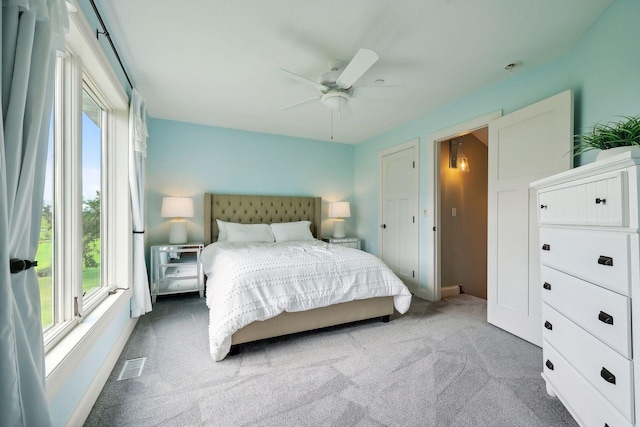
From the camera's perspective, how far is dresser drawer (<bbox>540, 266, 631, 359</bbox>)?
1.06 m

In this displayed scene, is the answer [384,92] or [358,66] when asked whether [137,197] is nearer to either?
[358,66]

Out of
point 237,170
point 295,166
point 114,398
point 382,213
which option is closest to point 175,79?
point 237,170

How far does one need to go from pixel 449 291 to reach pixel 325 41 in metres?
3.58

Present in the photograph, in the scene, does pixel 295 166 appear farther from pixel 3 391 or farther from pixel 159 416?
pixel 3 391

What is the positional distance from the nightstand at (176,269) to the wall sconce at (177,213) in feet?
0.41

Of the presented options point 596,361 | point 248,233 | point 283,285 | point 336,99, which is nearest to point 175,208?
point 248,233

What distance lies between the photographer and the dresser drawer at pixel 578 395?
1.13 metres

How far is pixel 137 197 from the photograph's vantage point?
2.63m

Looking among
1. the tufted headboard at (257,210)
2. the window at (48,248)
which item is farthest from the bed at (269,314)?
the window at (48,248)

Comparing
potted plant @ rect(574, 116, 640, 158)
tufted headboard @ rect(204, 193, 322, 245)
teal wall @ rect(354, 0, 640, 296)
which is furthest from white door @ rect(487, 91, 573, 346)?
tufted headboard @ rect(204, 193, 322, 245)

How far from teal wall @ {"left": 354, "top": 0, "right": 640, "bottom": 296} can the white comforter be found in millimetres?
1362

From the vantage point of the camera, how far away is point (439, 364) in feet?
6.76

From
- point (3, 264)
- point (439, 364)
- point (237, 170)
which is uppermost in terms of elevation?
point (237, 170)

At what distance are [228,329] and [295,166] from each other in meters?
3.30
